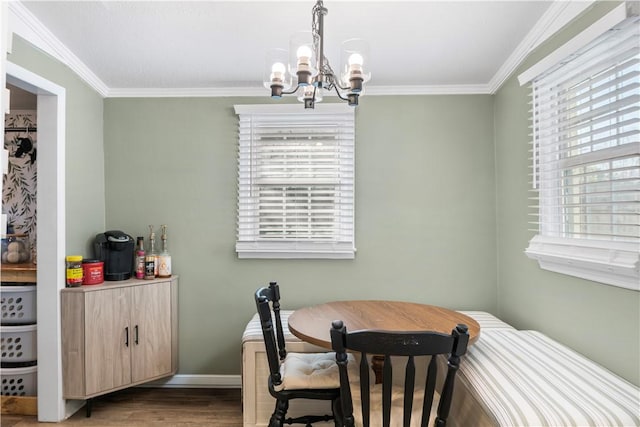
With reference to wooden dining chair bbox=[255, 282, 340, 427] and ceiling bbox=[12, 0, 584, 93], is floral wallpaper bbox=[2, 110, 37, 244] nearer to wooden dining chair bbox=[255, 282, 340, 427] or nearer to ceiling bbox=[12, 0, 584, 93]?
ceiling bbox=[12, 0, 584, 93]

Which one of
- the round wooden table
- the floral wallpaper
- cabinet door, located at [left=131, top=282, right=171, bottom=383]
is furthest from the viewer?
the floral wallpaper

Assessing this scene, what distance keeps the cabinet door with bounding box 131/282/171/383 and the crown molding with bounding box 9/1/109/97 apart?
1.57 metres

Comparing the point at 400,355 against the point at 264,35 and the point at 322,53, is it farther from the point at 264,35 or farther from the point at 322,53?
the point at 264,35

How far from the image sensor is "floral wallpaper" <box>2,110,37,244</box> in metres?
2.96

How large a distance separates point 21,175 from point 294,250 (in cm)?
245

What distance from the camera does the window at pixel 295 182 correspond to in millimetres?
2703

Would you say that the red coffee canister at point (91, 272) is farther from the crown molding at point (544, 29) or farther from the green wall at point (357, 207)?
the crown molding at point (544, 29)

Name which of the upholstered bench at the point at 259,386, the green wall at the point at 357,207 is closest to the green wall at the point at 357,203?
the green wall at the point at 357,207

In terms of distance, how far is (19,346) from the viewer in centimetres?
237

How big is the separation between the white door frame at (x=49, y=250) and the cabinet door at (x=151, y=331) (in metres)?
0.45

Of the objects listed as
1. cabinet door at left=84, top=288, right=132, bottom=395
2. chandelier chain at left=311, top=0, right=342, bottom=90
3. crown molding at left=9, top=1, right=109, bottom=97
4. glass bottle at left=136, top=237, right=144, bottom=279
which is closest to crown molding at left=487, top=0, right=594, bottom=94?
chandelier chain at left=311, top=0, right=342, bottom=90

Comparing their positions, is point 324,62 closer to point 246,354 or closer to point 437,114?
point 437,114

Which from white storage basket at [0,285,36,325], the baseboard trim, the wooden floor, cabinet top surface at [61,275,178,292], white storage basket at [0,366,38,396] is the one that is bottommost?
the wooden floor

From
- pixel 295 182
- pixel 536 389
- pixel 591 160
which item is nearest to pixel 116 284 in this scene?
pixel 295 182
